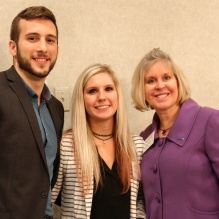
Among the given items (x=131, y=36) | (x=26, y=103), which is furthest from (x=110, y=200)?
(x=131, y=36)

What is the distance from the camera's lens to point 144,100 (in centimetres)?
163

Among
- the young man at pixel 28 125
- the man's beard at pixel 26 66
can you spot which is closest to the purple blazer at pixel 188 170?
the young man at pixel 28 125

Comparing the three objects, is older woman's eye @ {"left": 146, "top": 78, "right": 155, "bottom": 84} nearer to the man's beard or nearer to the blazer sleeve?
the blazer sleeve

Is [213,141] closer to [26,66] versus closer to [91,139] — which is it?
[91,139]

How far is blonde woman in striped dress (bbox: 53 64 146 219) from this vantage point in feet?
4.87

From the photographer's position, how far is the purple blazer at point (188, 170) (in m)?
1.34

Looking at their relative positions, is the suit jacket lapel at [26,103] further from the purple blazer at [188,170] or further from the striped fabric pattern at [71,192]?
the purple blazer at [188,170]

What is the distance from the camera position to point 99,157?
157 centimetres

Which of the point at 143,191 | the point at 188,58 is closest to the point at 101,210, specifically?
the point at 143,191

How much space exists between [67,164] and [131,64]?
766 mm

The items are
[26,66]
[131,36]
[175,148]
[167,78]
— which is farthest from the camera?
[131,36]

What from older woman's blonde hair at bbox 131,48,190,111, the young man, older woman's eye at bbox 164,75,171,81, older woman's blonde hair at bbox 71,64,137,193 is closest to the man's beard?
the young man

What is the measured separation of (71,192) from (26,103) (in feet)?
1.75

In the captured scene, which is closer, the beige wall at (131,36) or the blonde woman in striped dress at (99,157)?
the blonde woman in striped dress at (99,157)
